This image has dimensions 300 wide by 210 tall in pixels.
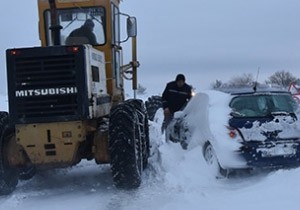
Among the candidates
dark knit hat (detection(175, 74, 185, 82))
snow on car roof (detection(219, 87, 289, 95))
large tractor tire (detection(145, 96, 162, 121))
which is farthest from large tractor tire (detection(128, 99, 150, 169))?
large tractor tire (detection(145, 96, 162, 121))

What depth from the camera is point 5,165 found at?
A: 7.79m

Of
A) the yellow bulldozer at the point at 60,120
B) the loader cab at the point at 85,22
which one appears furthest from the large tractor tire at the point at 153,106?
the yellow bulldozer at the point at 60,120

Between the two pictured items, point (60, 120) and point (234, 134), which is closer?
point (60, 120)

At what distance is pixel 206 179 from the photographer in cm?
795

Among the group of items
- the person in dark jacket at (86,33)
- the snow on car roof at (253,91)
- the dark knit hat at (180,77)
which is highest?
the person in dark jacket at (86,33)

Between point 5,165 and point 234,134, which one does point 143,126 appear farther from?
point 5,165

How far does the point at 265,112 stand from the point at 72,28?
137 inches

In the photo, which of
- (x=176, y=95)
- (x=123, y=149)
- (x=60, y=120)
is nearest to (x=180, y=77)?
(x=176, y=95)

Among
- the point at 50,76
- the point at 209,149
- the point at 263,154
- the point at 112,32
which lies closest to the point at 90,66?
the point at 50,76

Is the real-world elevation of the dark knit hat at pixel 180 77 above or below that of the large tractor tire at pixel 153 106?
above

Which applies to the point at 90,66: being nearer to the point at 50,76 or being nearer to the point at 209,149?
the point at 50,76

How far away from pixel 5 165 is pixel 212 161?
121 inches

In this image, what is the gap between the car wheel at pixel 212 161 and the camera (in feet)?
26.3

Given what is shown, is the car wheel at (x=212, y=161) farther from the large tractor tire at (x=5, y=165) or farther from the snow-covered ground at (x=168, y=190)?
the large tractor tire at (x=5, y=165)
